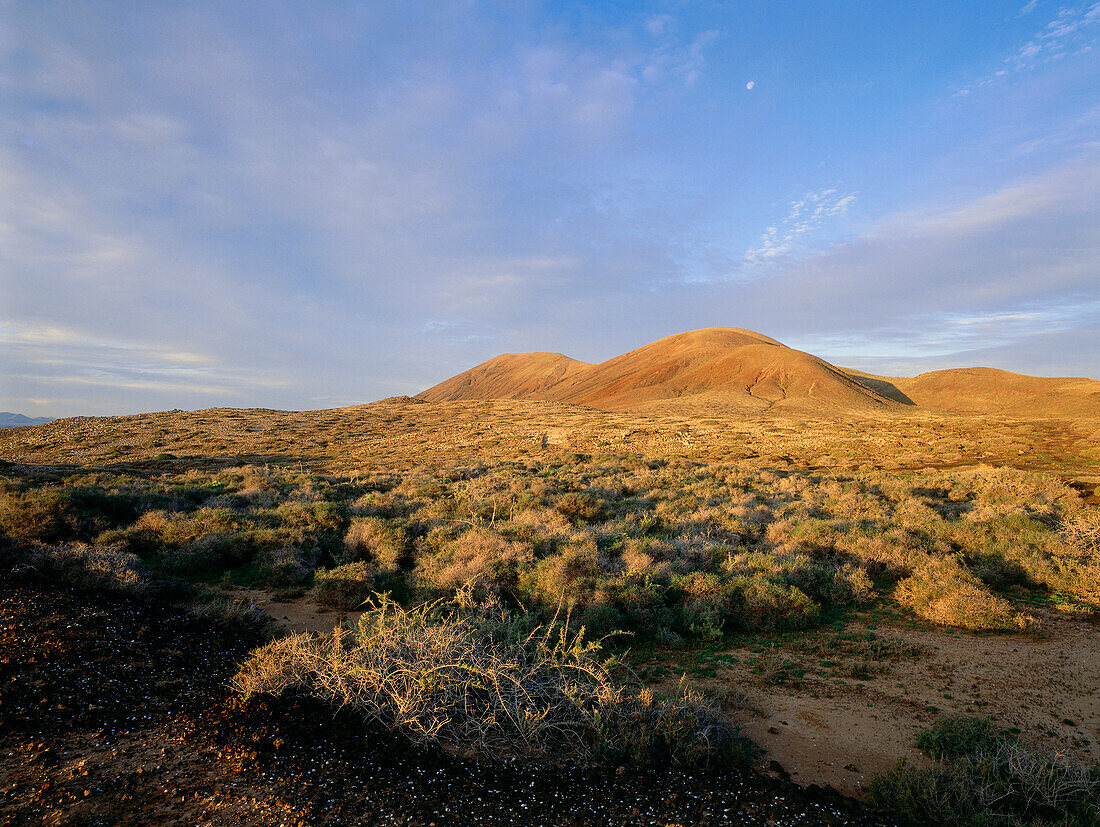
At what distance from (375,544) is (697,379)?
81.6 meters

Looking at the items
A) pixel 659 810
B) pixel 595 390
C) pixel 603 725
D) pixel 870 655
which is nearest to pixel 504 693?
pixel 603 725

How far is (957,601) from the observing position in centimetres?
736

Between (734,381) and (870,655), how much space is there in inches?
3108

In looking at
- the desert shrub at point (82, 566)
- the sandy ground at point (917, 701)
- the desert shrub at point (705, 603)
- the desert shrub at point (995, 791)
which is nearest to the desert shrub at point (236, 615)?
the sandy ground at point (917, 701)

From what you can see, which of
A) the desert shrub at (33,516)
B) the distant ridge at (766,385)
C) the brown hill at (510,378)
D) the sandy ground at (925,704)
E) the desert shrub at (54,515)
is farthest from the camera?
the brown hill at (510,378)

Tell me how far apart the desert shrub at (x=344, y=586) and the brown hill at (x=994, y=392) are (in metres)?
83.8

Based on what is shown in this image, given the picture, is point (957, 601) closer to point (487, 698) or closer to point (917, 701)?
point (917, 701)

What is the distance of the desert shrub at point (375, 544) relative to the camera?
9.41m

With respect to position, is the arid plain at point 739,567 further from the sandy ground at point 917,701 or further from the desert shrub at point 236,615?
the desert shrub at point 236,615

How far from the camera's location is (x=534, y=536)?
396 inches

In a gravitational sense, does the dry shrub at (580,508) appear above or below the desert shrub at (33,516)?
below

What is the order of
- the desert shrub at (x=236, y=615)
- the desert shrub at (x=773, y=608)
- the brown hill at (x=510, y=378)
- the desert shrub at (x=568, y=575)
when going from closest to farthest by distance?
the desert shrub at (x=236, y=615) < the desert shrub at (x=773, y=608) < the desert shrub at (x=568, y=575) < the brown hill at (x=510, y=378)

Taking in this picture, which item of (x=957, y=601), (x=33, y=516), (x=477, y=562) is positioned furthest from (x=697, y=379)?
(x=33, y=516)

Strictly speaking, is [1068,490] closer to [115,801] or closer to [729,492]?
[729,492]
